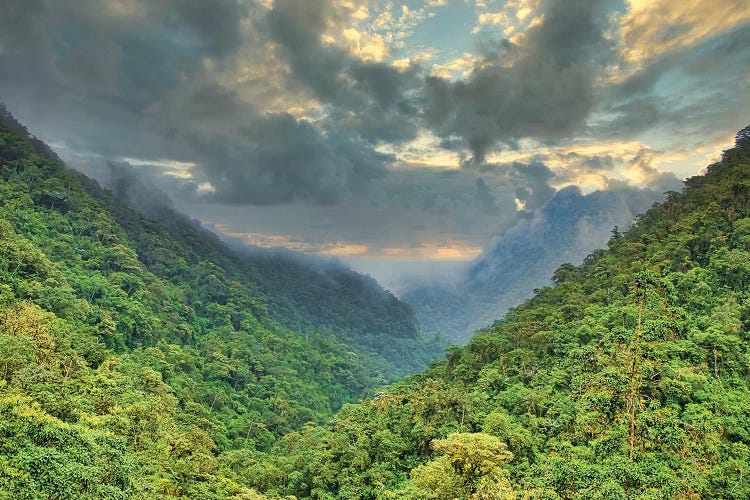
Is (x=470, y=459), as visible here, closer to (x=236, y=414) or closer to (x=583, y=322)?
(x=583, y=322)

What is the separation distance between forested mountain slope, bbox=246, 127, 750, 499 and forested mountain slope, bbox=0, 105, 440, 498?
912cm

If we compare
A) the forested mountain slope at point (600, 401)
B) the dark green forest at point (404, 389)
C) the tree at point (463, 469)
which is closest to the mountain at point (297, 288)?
the dark green forest at point (404, 389)

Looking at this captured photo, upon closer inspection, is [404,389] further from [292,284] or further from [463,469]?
[292,284]

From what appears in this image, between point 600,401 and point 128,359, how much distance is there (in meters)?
37.0

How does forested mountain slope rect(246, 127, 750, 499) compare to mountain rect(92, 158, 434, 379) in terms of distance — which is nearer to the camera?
forested mountain slope rect(246, 127, 750, 499)

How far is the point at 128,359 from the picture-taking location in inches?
1580

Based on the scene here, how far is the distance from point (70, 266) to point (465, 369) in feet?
142

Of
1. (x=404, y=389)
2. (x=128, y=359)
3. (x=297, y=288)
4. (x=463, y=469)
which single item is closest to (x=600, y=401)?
(x=463, y=469)

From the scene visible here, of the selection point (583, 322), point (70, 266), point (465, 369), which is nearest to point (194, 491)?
point (465, 369)

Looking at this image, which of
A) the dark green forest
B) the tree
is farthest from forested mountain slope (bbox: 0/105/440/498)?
the tree

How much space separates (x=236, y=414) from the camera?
5019cm

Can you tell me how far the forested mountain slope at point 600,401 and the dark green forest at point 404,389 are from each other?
0.41 ft

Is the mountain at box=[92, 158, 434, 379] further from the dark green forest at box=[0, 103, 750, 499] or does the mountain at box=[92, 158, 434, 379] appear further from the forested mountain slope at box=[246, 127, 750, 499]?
the forested mountain slope at box=[246, 127, 750, 499]

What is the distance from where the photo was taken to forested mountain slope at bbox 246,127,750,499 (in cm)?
1836
